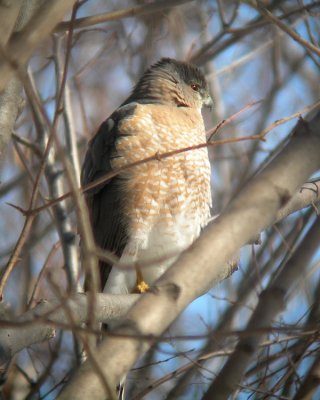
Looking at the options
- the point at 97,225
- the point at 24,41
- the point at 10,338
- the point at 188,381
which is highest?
the point at 24,41

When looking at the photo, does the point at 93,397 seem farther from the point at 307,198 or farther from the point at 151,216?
the point at 151,216

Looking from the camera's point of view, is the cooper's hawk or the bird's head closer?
the cooper's hawk

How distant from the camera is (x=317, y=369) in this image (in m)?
3.34

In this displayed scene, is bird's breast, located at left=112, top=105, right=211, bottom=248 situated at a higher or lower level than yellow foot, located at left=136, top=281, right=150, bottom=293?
higher

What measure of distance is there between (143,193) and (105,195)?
1.12ft

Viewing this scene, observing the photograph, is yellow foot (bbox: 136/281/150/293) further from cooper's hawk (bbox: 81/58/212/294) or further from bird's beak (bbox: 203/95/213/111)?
bird's beak (bbox: 203/95/213/111)

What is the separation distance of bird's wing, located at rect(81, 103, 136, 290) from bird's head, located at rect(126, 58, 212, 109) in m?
0.74

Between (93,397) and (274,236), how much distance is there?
12.6 feet

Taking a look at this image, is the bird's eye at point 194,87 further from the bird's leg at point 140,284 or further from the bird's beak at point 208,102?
the bird's leg at point 140,284

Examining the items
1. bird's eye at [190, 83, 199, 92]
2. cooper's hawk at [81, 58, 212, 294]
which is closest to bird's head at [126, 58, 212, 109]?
bird's eye at [190, 83, 199, 92]

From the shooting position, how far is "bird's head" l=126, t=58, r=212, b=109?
240 inches

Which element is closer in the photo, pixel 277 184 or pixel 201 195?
pixel 277 184

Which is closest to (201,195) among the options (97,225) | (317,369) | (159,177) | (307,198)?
(159,177)

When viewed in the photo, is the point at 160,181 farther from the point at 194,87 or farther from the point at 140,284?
the point at 194,87
